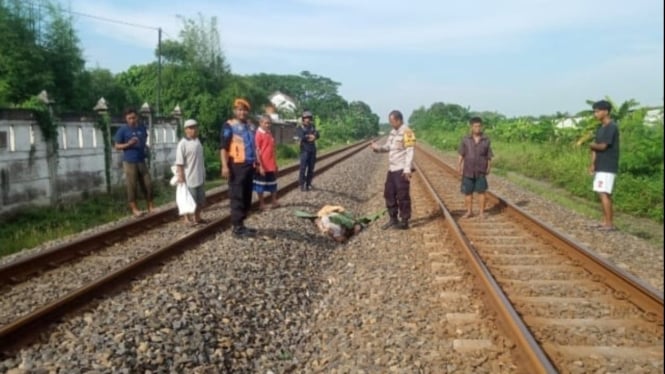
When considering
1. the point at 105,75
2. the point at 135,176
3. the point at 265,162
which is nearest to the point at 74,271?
the point at 135,176

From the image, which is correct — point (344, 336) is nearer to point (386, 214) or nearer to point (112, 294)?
point (112, 294)

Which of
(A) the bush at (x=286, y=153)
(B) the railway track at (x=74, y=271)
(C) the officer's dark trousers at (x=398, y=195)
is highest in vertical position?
(C) the officer's dark trousers at (x=398, y=195)

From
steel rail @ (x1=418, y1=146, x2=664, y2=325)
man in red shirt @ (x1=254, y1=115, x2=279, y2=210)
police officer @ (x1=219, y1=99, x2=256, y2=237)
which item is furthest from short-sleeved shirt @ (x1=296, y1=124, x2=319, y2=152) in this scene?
steel rail @ (x1=418, y1=146, x2=664, y2=325)

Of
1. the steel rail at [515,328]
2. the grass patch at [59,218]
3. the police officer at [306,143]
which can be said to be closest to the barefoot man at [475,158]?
the steel rail at [515,328]

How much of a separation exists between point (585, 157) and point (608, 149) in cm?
1097

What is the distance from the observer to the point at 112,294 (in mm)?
5496

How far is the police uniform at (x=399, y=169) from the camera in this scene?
8578 mm

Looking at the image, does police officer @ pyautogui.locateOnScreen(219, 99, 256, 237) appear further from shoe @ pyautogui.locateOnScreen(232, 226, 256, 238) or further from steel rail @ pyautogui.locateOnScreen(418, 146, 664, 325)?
steel rail @ pyautogui.locateOnScreen(418, 146, 664, 325)

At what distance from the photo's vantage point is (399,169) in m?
8.77

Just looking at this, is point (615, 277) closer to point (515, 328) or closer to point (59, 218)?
point (515, 328)

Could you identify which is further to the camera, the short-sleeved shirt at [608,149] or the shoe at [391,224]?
the shoe at [391,224]

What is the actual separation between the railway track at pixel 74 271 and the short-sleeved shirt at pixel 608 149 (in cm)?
569

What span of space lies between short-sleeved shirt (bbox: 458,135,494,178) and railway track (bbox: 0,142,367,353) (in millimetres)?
4304

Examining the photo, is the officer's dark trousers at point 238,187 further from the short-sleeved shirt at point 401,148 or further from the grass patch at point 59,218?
the grass patch at point 59,218
